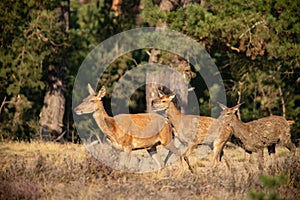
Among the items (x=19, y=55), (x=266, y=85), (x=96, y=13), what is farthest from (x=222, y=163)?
(x=96, y=13)

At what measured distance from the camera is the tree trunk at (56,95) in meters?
26.8

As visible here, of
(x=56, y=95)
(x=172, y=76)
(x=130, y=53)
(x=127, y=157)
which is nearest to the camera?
(x=127, y=157)

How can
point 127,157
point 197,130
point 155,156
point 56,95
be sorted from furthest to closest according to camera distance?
1. point 56,95
2. point 197,130
3. point 155,156
4. point 127,157

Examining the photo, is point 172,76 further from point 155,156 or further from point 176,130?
point 155,156

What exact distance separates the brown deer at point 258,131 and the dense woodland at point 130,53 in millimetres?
4044

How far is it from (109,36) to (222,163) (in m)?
14.8

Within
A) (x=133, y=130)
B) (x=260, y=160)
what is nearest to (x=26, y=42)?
(x=133, y=130)

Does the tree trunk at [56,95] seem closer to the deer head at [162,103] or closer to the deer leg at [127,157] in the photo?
the deer head at [162,103]

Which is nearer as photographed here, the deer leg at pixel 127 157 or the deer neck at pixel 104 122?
the deer leg at pixel 127 157

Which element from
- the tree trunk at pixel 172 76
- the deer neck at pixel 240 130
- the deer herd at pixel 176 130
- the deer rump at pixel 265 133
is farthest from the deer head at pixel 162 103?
the tree trunk at pixel 172 76

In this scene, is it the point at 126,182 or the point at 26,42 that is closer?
the point at 126,182

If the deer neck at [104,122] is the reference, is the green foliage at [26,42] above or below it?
above

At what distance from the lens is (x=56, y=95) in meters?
27.2

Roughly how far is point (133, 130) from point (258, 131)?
9.45 feet
